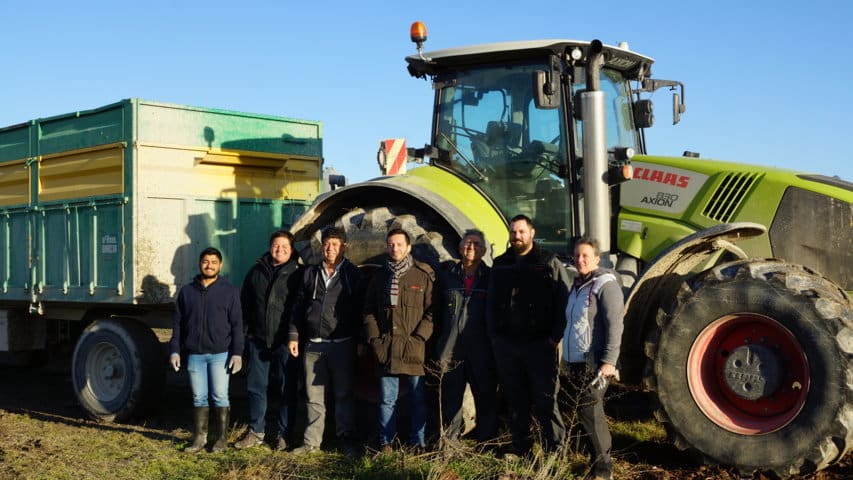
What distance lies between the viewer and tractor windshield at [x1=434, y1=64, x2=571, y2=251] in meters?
6.56

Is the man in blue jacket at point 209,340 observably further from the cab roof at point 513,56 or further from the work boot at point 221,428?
the cab roof at point 513,56

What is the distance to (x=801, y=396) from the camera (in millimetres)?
5121

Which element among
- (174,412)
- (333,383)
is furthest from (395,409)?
(174,412)

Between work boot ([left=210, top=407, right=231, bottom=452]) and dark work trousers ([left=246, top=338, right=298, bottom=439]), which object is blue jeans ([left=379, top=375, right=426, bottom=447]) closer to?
dark work trousers ([left=246, top=338, right=298, bottom=439])

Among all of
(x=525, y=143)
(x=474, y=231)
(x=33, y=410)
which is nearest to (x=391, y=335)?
(x=474, y=231)

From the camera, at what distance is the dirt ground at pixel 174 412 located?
5.43 m

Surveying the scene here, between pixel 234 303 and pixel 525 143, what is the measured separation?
2.43 meters

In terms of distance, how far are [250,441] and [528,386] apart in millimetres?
2165

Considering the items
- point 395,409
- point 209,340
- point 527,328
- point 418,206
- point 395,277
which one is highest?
point 418,206

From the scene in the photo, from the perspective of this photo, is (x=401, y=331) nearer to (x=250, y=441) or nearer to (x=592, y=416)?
(x=592, y=416)

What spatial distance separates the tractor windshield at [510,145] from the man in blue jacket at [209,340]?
2004 mm

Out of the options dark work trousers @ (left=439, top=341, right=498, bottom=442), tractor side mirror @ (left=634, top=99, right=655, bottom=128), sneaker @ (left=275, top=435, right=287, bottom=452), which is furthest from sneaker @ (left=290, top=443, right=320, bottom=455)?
tractor side mirror @ (left=634, top=99, right=655, bottom=128)

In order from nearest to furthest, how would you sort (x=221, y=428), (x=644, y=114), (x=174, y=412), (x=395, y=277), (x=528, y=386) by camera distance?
(x=528, y=386)
(x=395, y=277)
(x=221, y=428)
(x=644, y=114)
(x=174, y=412)

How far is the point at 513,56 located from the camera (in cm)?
670
